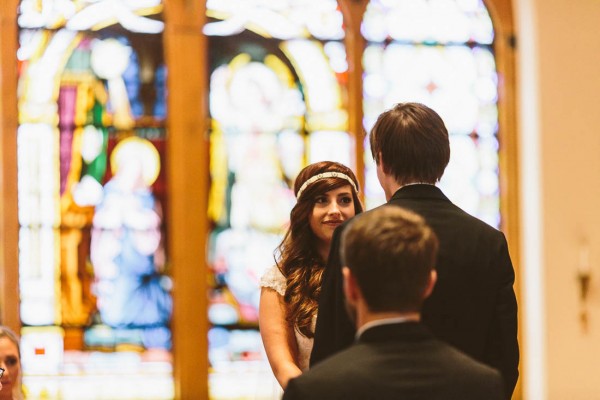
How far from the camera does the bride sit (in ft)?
10.2

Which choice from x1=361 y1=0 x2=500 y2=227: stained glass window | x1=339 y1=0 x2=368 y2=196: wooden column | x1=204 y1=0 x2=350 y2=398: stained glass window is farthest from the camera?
x1=361 y1=0 x2=500 y2=227: stained glass window

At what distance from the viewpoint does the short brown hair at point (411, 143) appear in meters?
2.31

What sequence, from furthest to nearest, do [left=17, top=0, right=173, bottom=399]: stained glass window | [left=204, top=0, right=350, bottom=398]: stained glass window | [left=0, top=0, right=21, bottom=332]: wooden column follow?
[left=204, top=0, right=350, bottom=398]: stained glass window
[left=17, top=0, right=173, bottom=399]: stained glass window
[left=0, top=0, right=21, bottom=332]: wooden column

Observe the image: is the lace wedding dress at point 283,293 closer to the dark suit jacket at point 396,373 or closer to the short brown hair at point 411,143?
the short brown hair at point 411,143

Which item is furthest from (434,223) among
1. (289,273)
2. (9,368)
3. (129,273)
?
(129,273)

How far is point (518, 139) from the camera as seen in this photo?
6.63 meters

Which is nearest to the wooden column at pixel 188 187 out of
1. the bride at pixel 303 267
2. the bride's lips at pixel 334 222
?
the bride at pixel 303 267

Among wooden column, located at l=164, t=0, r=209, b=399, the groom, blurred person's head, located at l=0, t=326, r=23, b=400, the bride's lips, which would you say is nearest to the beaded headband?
the bride's lips

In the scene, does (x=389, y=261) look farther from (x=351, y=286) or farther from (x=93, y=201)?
(x=93, y=201)

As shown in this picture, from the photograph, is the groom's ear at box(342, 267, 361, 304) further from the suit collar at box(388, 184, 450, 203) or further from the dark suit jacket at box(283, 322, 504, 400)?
the suit collar at box(388, 184, 450, 203)

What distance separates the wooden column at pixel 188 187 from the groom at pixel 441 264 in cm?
387

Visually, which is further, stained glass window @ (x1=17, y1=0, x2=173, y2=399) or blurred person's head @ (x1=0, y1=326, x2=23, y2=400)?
stained glass window @ (x1=17, y1=0, x2=173, y2=399)

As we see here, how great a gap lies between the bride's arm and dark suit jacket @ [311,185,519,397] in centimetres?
78

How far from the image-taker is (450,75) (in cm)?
671
